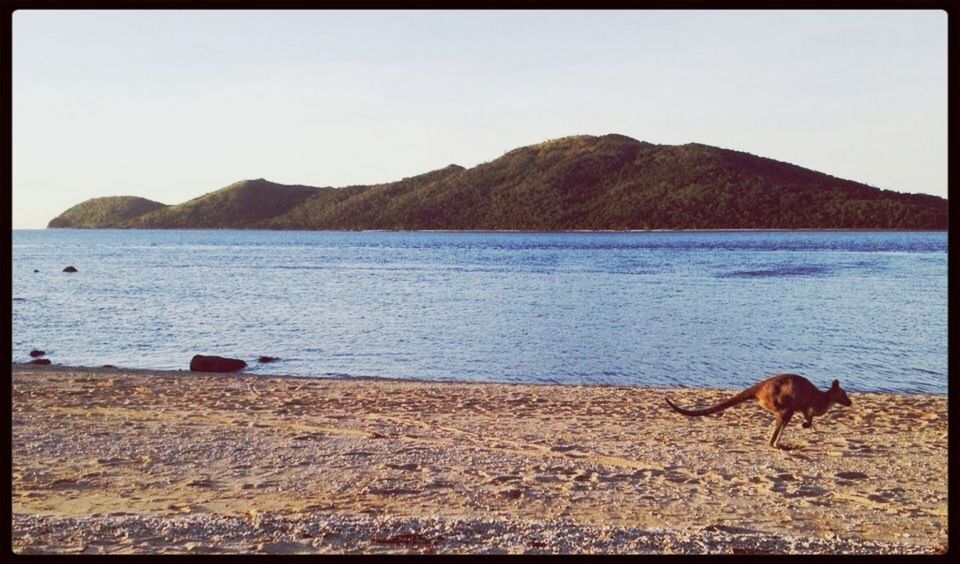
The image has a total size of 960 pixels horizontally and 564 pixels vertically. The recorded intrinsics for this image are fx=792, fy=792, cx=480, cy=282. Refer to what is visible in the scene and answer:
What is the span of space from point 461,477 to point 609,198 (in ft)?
465

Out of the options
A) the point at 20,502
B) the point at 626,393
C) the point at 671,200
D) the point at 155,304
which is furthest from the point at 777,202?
the point at 20,502

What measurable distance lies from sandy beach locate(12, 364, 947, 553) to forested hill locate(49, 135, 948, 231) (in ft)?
398

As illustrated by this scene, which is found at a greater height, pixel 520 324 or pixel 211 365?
pixel 520 324

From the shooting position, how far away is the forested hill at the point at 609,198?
132 m

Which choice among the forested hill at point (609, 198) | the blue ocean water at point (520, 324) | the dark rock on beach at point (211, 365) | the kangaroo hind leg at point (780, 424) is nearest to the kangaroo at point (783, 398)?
the kangaroo hind leg at point (780, 424)

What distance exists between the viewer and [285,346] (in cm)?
2197

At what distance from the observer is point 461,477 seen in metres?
7.48

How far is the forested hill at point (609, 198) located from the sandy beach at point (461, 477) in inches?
4780

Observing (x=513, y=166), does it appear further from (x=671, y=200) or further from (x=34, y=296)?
(x=34, y=296)

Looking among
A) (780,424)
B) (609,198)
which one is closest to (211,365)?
(780,424)

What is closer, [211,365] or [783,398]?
[783,398]

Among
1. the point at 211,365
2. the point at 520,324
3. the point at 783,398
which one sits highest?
the point at 783,398

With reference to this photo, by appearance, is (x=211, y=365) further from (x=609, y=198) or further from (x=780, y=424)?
(x=609, y=198)

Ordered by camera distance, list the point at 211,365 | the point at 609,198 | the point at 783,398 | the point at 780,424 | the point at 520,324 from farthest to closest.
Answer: the point at 609,198 → the point at 520,324 → the point at 211,365 → the point at 780,424 → the point at 783,398
